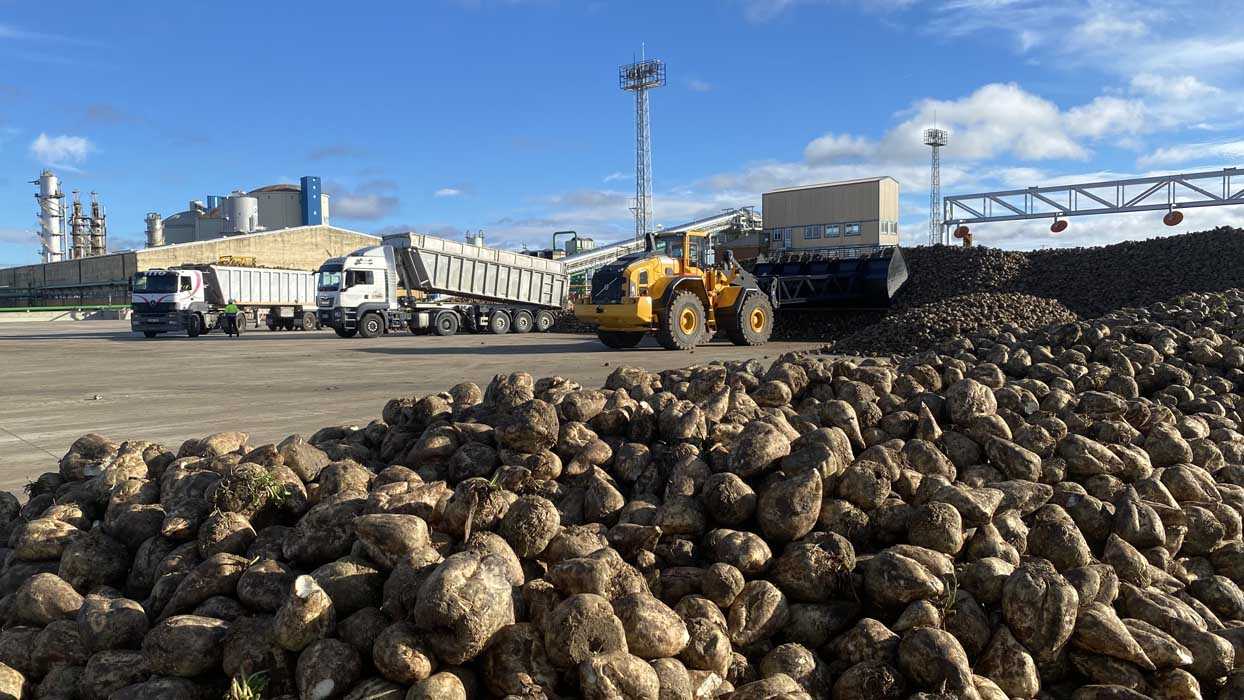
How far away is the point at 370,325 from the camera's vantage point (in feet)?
77.7

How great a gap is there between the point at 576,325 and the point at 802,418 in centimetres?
2388

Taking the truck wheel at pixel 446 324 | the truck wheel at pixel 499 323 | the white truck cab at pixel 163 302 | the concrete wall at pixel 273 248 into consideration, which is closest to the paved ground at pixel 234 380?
the truck wheel at pixel 446 324

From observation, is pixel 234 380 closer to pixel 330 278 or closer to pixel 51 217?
pixel 330 278

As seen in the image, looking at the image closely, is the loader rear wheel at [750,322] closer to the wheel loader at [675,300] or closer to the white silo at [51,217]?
the wheel loader at [675,300]

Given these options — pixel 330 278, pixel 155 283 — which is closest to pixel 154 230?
pixel 155 283

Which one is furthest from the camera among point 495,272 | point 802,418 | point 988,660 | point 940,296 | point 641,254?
point 495,272

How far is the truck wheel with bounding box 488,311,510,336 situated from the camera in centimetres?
2628

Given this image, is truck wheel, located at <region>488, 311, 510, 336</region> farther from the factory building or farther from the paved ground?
the factory building

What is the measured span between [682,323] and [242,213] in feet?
150

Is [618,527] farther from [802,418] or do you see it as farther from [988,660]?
[802,418]

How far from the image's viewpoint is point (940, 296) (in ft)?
63.1

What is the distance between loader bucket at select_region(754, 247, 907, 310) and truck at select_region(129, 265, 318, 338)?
18.1 m

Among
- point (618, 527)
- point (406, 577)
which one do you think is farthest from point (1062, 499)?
point (406, 577)

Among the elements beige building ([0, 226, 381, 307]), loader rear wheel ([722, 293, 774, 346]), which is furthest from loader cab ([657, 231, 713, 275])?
beige building ([0, 226, 381, 307])
